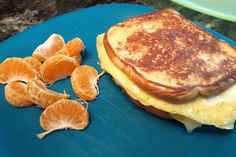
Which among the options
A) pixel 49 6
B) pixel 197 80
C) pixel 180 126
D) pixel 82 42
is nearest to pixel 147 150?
pixel 180 126

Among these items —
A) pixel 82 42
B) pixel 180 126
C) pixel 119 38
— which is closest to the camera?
pixel 180 126

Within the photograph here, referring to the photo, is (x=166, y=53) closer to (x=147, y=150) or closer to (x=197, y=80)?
(x=197, y=80)

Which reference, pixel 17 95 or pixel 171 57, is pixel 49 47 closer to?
pixel 17 95

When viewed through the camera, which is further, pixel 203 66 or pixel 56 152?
pixel 203 66

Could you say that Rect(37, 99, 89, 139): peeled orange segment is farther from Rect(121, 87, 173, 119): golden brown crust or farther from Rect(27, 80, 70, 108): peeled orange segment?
Rect(121, 87, 173, 119): golden brown crust

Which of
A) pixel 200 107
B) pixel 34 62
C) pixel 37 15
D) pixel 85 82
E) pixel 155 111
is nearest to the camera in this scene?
pixel 200 107

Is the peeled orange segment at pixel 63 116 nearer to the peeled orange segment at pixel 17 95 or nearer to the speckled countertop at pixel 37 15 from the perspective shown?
the peeled orange segment at pixel 17 95

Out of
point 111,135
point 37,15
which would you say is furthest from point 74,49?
point 37,15

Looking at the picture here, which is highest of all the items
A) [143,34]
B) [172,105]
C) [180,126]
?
[143,34]
